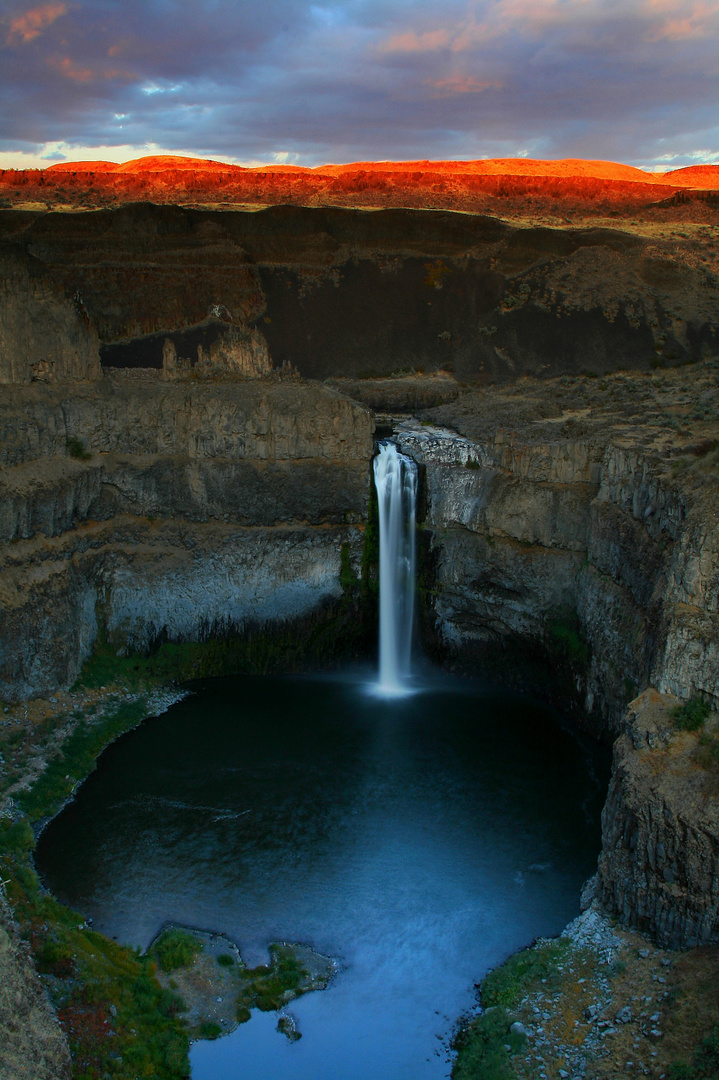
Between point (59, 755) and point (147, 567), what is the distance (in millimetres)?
8255

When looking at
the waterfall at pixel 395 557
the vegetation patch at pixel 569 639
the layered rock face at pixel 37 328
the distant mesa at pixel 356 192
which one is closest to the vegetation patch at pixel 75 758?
the waterfall at pixel 395 557

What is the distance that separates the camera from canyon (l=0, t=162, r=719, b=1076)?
2027 cm

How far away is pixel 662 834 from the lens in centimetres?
1811

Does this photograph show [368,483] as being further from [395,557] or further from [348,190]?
[348,190]

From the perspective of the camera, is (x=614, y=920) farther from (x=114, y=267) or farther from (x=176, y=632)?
(x=114, y=267)

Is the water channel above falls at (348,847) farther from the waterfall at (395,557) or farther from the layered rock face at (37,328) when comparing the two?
the layered rock face at (37,328)

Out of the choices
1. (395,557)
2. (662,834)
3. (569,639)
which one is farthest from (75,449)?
(662,834)

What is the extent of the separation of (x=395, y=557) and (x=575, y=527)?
277 inches

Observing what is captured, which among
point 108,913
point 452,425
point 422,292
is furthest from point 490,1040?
point 422,292

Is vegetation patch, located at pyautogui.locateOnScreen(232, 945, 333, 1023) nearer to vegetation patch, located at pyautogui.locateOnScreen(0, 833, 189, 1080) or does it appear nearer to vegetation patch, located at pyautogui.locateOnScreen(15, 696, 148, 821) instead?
vegetation patch, located at pyautogui.locateOnScreen(0, 833, 189, 1080)

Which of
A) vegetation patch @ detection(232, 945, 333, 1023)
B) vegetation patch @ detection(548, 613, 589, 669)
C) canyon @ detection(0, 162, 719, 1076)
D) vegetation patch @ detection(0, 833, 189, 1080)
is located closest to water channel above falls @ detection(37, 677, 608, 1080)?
vegetation patch @ detection(232, 945, 333, 1023)

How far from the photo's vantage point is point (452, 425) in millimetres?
39156

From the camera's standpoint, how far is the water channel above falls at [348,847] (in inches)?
717

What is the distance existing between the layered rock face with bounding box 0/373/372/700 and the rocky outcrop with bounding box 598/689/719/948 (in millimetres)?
16362
